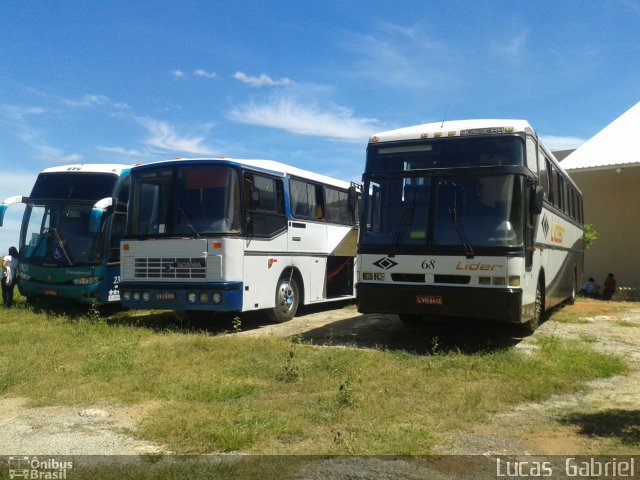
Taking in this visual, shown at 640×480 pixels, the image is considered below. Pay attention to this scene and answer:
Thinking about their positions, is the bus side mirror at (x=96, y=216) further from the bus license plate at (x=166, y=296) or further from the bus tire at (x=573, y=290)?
the bus tire at (x=573, y=290)

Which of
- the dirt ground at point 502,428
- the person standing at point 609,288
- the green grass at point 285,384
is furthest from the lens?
the person standing at point 609,288

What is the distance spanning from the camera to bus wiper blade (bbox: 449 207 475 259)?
29.1 ft

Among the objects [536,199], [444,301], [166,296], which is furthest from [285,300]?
[536,199]

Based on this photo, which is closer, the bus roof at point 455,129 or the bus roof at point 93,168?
the bus roof at point 455,129

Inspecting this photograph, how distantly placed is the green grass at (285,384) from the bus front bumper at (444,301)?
585 mm

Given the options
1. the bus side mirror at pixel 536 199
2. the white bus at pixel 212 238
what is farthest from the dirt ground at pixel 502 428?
the white bus at pixel 212 238

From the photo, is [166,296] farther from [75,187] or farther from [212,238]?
[75,187]

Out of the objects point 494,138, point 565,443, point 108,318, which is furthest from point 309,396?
point 108,318

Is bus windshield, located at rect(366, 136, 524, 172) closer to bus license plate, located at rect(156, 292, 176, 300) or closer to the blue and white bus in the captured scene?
bus license plate, located at rect(156, 292, 176, 300)

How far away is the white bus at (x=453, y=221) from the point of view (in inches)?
346

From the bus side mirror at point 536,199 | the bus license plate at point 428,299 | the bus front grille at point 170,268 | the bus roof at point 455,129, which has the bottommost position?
the bus license plate at point 428,299

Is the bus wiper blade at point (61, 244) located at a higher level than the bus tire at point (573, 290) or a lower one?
higher

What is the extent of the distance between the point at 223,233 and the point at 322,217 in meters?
4.06

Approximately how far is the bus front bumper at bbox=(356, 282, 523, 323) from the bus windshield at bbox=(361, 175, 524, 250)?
649 millimetres
